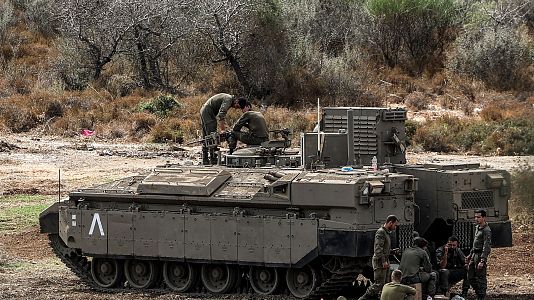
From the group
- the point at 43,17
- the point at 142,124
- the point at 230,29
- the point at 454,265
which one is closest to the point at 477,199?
the point at 454,265

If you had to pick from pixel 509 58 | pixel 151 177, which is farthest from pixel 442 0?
pixel 151 177

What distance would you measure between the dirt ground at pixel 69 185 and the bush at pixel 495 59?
6017 millimetres

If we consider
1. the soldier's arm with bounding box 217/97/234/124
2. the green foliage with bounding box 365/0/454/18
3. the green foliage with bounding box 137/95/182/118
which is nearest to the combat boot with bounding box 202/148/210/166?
the soldier's arm with bounding box 217/97/234/124

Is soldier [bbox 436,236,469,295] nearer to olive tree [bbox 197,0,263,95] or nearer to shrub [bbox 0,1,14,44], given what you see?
olive tree [bbox 197,0,263,95]

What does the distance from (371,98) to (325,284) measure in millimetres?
21732

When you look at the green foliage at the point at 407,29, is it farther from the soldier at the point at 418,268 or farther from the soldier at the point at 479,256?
the soldier at the point at 418,268

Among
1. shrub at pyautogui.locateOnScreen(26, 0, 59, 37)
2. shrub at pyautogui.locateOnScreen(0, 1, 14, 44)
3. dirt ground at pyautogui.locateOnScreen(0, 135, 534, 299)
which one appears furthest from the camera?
shrub at pyautogui.locateOnScreen(26, 0, 59, 37)

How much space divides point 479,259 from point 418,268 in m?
1.38

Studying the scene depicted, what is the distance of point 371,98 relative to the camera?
42.0 meters

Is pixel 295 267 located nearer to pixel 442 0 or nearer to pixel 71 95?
pixel 71 95

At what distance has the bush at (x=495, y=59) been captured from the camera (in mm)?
41938

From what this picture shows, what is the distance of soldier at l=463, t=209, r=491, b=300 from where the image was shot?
2044cm

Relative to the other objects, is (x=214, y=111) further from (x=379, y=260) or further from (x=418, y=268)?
(x=418, y=268)

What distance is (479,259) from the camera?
20.5m
